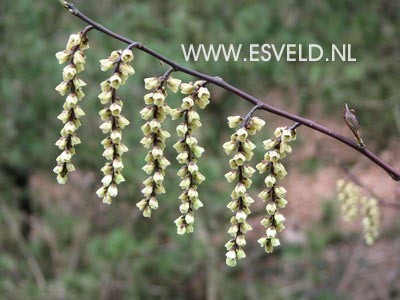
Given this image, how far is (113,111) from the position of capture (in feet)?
5.04

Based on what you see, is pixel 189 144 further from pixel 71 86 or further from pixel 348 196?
pixel 348 196

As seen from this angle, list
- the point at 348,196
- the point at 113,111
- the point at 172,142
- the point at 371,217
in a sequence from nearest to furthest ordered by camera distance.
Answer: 1. the point at 113,111
2. the point at 371,217
3. the point at 348,196
4. the point at 172,142

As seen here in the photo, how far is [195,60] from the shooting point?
4.67 m

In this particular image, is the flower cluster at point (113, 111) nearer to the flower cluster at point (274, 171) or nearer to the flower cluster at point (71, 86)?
the flower cluster at point (71, 86)

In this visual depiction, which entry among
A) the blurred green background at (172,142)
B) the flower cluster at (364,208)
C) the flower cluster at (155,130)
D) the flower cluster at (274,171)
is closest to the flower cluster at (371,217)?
the flower cluster at (364,208)

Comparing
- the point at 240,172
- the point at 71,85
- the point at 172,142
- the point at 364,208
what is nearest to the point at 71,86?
the point at 71,85

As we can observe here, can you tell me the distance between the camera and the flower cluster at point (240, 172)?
1.55m

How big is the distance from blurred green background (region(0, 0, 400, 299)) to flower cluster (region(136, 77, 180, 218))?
8.96 ft

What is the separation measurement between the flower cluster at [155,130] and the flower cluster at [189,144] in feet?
0.12

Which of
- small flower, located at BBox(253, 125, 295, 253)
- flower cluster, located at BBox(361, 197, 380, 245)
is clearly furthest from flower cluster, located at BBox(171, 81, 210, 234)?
flower cluster, located at BBox(361, 197, 380, 245)

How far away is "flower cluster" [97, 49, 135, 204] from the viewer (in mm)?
1520

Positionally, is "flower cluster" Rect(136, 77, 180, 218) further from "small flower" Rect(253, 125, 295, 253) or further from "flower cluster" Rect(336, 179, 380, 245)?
"flower cluster" Rect(336, 179, 380, 245)

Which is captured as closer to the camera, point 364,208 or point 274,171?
point 274,171

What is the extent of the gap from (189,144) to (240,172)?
14 centimetres
